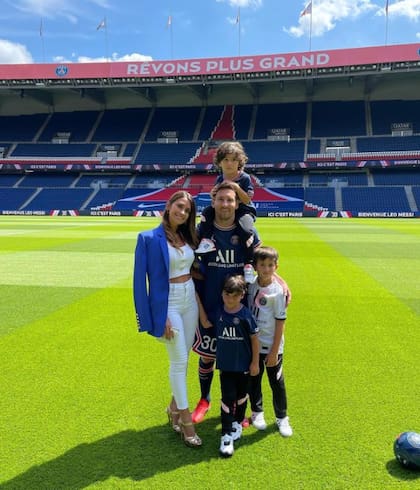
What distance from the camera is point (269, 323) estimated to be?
3301 millimetres

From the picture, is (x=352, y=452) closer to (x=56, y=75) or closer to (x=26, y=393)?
(x=26, y=393)

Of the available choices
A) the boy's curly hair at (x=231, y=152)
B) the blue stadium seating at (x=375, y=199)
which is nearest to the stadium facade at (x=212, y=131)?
the blue stadium seating at (x=375, y=199)

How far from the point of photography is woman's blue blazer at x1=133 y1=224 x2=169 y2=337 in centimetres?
305

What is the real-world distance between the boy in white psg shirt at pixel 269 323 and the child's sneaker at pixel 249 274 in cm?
5

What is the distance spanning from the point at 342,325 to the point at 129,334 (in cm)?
334

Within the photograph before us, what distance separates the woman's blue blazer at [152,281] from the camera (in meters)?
3.05

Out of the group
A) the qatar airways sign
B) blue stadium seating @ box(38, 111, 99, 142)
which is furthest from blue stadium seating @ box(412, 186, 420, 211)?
blue stadium seating @ box(38, 111, 99, 142)

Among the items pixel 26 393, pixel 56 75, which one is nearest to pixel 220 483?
pixel 26 393

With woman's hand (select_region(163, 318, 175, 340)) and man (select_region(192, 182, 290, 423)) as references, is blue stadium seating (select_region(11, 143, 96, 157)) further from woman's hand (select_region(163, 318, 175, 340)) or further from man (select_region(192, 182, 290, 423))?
woman's hand (select_region(163, 318, 175, 340))

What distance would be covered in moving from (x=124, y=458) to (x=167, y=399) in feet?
3.03

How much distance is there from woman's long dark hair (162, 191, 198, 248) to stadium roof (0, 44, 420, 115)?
40554 millimetres

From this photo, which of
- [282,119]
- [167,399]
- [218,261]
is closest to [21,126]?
[282,119]

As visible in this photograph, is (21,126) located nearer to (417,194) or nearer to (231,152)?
(417,194)

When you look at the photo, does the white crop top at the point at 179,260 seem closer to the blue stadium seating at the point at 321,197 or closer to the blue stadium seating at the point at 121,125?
the blue stadium seating at the point at 321,197
